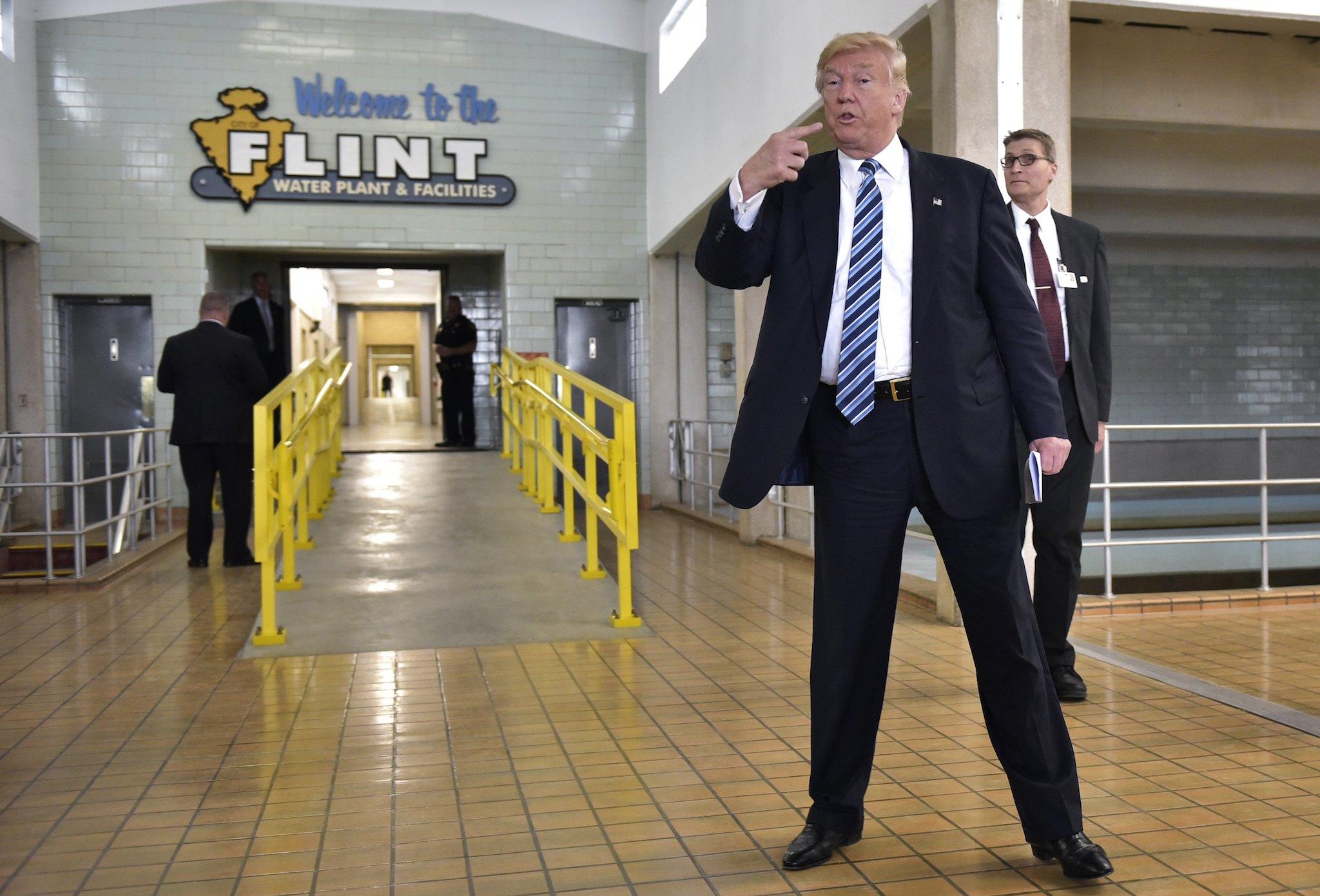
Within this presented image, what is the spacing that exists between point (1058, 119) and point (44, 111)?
31.4 feet

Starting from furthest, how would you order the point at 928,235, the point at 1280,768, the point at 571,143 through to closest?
the point at 571,143, the point at 1280,768, the point at 928,235

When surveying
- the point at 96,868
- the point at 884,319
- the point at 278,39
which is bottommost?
the point at 96,868

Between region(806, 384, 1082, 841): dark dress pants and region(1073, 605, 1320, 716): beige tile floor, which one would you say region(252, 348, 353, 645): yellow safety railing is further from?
region(1073, 605, 1320, 716): beige tile floor

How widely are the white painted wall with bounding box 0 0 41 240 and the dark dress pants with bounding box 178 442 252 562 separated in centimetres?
385

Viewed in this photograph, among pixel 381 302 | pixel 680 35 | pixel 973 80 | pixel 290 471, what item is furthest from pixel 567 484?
pixel 381 302

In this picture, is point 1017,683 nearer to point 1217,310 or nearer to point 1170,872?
point 1170,872

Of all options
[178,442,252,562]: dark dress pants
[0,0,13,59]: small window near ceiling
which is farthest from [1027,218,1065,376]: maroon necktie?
[0,0,13,59]: small window near ceiling

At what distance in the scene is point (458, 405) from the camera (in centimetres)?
1279

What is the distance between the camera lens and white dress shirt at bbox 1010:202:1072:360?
377cm

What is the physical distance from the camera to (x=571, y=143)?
1212cm

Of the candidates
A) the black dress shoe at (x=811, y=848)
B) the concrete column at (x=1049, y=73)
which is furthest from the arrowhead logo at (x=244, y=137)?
the black dress shoe at (x=811, y=848)

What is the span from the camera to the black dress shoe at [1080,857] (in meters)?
2.40

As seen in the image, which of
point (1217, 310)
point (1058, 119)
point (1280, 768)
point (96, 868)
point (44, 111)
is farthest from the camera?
point (1217, 310)

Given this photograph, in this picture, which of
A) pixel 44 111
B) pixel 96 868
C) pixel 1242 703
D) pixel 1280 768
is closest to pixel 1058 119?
pixel 1242 703
